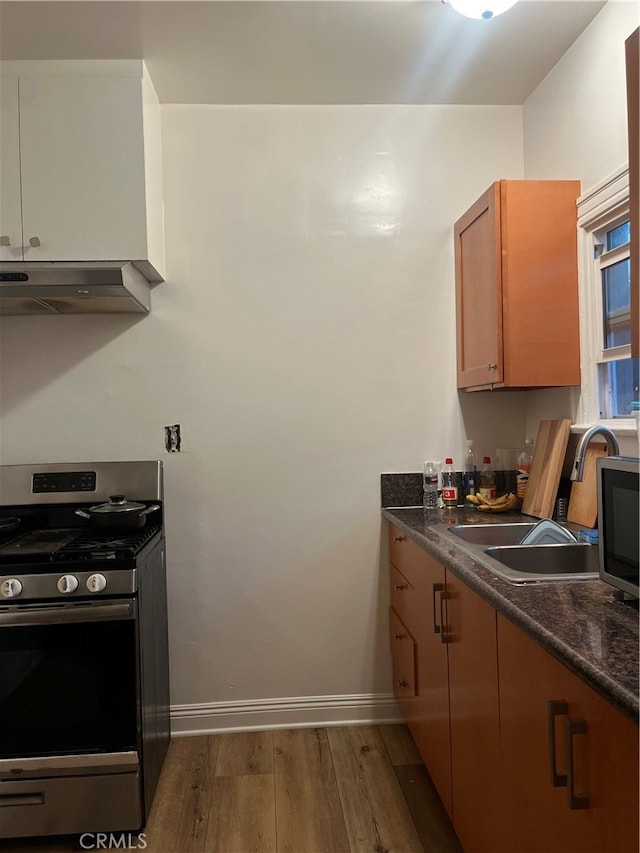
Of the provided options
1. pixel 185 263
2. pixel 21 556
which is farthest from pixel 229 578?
pixel 185 263

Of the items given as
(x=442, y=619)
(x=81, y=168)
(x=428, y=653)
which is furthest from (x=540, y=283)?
(x=81, y=168)

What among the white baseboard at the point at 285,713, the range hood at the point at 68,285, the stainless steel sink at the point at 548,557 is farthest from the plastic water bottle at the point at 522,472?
the range hood at the point at 68,285

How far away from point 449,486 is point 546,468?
0.43 m

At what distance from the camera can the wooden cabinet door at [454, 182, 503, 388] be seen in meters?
2.19

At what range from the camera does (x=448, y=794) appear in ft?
5.85

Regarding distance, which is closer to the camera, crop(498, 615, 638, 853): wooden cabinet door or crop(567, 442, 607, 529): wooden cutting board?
crop(498, 615, 638, 853): wooden cabinet door

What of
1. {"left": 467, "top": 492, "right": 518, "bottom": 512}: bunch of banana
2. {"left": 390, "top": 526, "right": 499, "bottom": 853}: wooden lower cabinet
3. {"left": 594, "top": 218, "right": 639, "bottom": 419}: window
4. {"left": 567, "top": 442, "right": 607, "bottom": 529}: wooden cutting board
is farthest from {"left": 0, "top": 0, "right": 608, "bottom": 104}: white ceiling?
{"left": 390, "top": 526, "right": 499, "bottom": 853}: wooden lower cabinet

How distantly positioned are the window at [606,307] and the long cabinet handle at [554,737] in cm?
113

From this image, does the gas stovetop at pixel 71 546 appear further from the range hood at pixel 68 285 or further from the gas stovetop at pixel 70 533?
the range hood at pixel 68 285

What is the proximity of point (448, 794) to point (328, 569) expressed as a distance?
1.01 m

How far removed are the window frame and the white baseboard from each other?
4.81 ft

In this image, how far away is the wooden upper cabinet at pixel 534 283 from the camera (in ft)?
7.09

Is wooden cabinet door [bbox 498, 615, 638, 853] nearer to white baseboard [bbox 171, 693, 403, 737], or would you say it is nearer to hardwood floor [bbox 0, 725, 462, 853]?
hardwood floor [bbox 0, 725, 462, 853]

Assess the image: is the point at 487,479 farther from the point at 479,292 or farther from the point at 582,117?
the point at 582,117
